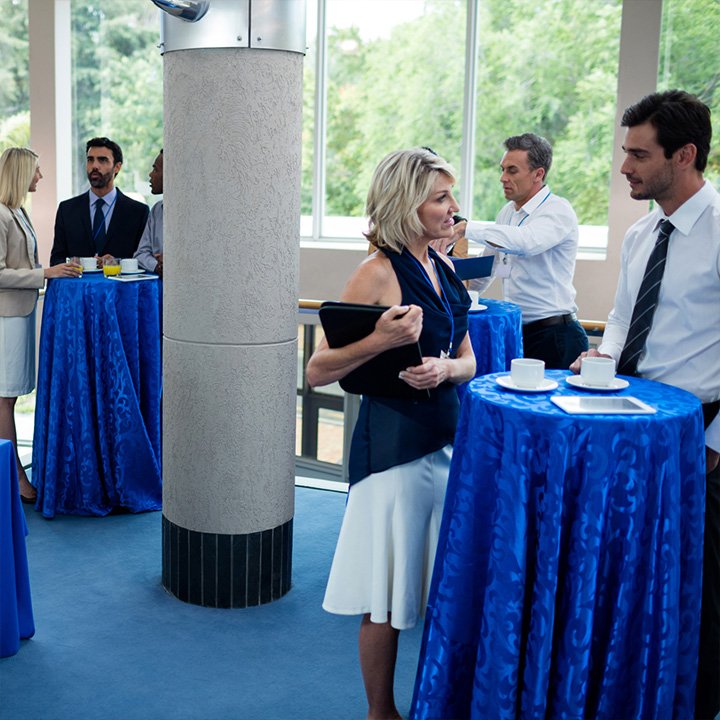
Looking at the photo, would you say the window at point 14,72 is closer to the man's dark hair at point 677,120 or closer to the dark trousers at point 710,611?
the man's dark hair at point 677,120

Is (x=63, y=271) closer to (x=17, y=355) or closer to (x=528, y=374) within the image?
(x=17, y=355)

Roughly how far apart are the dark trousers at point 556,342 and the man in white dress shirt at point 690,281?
189 cm

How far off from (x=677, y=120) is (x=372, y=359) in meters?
1.00

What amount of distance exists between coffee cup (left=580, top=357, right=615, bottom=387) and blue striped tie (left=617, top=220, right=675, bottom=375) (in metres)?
0.28

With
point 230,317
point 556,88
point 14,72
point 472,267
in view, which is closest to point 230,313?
point 230,317

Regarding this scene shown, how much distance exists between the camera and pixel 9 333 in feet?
14.5

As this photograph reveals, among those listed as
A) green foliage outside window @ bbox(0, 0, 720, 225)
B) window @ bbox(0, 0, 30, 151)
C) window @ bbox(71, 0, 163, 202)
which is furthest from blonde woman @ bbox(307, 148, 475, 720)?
window @ bbox(0, 0, 30, 151)

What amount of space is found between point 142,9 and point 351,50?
197 cm

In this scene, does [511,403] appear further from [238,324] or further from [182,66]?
[182,66]

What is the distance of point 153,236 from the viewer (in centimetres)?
489

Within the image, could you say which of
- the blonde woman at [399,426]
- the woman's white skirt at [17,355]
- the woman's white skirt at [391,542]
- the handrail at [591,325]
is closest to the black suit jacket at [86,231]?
the woman's white skirt at [17,355]

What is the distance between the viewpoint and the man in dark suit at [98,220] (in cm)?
496

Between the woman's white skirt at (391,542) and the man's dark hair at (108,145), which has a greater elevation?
the man's dark hair at (108,145)

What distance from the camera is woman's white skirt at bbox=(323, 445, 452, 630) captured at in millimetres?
2342
